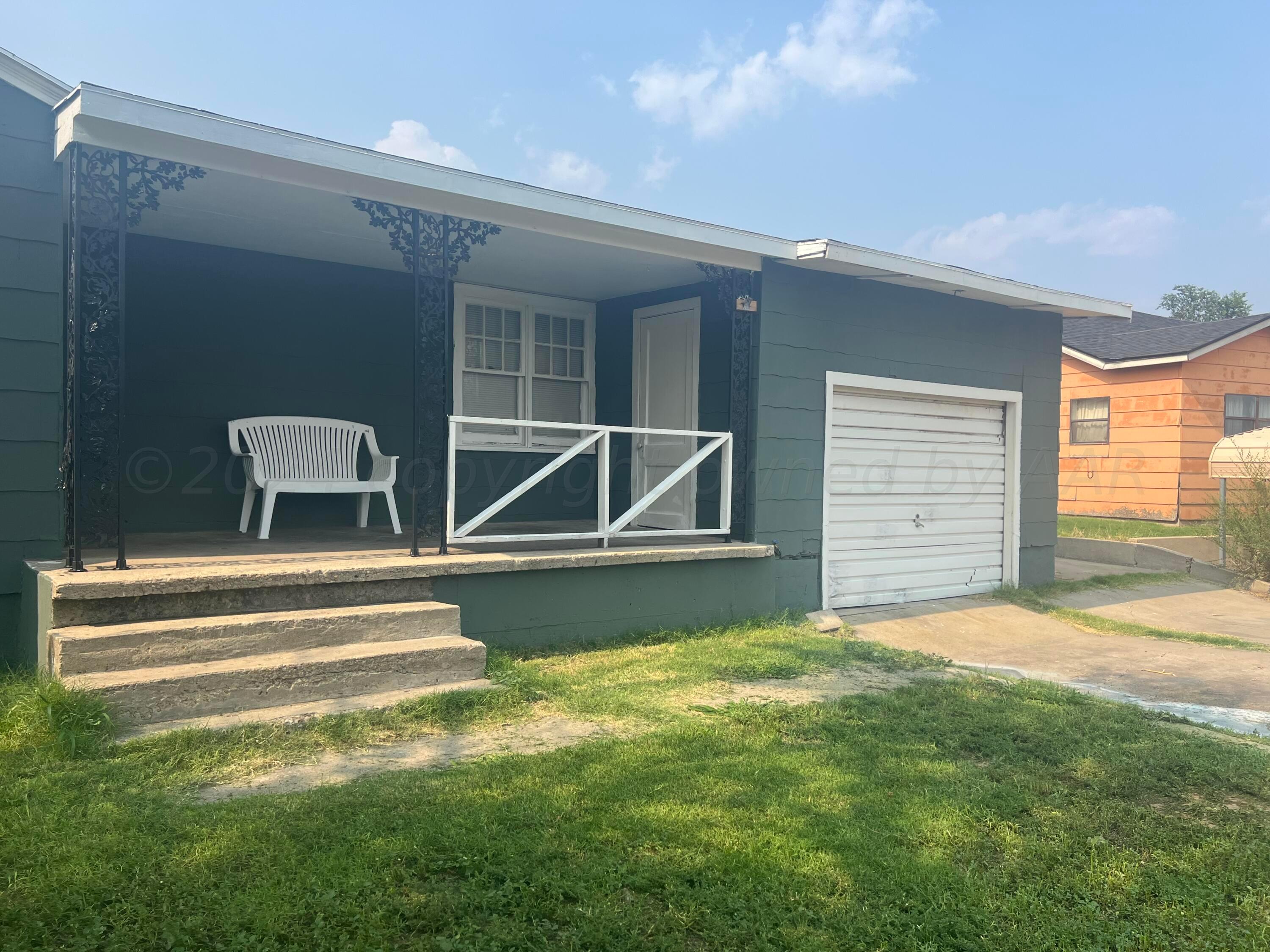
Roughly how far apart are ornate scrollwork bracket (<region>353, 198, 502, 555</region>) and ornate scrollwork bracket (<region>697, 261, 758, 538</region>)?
2.10 m

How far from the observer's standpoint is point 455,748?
13.5 ft

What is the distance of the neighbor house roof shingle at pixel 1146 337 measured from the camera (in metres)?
14.4

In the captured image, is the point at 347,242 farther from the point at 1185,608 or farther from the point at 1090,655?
the point at 1185,608

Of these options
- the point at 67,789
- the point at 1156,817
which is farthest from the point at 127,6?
the point at 1156,817

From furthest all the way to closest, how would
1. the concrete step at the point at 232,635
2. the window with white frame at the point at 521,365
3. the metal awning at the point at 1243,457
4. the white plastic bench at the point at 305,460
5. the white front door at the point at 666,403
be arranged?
the metal awning at the point at 1243,457
the window with white frame at the point at 521,365
the white front door at the point at 666,403
the white plastic bench at the point at 305,460
the concrete step at the point at 232,635

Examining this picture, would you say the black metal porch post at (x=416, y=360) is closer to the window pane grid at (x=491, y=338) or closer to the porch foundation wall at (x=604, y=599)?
the porch foundation wall at (x=604, y=599)

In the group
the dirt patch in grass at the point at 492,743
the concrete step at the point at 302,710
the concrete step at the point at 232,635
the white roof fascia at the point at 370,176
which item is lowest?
the dirt patch in grass at the point at 492,743

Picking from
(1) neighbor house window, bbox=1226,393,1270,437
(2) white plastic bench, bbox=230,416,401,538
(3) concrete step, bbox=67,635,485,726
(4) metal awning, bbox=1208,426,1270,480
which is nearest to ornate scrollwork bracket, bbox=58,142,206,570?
(3) concrete step, bbox=67,635,485,726

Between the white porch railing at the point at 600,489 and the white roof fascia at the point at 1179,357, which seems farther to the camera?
the white roof fascia at the point at 1179,357

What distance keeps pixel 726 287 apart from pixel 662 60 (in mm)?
31251

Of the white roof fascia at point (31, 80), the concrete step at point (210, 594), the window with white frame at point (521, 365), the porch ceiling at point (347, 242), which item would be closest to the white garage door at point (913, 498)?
the porch ceiling at point (347, 242)

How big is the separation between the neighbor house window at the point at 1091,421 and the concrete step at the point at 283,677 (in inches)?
541

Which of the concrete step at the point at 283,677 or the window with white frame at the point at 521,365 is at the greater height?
the window with white frame at the point at 521,365

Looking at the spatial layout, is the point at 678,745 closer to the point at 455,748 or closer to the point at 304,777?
the point at 455,748
